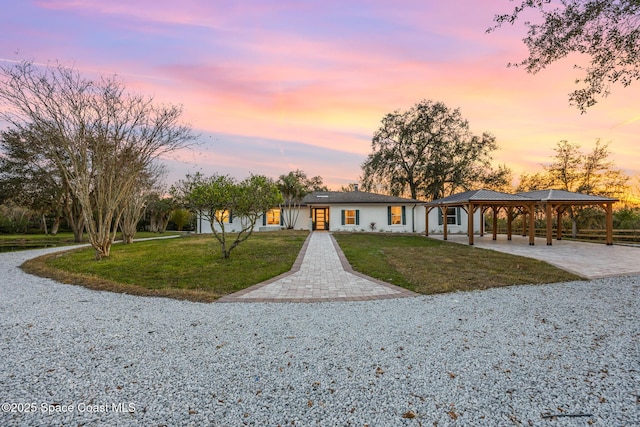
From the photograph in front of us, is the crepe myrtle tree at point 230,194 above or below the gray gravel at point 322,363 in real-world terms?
above

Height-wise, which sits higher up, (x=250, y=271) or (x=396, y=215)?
(x=396, y=215)

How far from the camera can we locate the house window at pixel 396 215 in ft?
69.2

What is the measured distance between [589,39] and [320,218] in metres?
18.2

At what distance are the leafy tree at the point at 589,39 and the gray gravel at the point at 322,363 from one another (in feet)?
14.7

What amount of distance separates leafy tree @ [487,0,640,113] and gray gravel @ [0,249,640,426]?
4.47 meters

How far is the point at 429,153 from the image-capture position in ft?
86.1

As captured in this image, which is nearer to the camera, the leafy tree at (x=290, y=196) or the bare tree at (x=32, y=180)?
the bare tree at (x=32, y=180)

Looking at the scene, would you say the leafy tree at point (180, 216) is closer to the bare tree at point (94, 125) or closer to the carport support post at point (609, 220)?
the bare tree at point (94, 125)

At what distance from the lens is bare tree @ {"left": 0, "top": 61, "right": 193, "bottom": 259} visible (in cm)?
912

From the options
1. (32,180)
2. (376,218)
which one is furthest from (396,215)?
(32,180)

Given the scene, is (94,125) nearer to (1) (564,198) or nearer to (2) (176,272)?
(2) (176,272)

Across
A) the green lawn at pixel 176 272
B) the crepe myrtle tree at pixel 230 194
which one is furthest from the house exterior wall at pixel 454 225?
the crepe myrtle tree at pixel 230 194

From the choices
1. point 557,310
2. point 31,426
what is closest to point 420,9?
point 557,310

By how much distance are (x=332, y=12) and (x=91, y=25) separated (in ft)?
24.2
